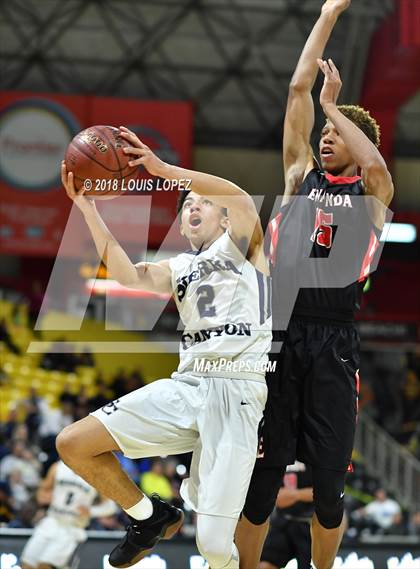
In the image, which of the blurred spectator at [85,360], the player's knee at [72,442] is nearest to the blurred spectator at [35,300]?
the blurred spectator at [85,360]

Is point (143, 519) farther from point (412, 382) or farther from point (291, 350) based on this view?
point (412, 382)

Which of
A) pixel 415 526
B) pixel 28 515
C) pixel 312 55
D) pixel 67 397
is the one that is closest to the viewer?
pixel 312 55

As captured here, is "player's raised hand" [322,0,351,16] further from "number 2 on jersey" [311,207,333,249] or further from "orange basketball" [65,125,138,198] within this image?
"orange basketball" [65,125,138,198]

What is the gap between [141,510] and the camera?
509cm

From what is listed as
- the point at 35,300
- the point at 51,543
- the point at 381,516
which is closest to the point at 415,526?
the point at 381,516

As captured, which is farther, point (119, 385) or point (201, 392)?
point (119, 385)

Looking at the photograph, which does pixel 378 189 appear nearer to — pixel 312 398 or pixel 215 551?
pixel 312 398

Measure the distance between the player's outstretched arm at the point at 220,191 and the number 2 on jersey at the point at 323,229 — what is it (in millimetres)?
319

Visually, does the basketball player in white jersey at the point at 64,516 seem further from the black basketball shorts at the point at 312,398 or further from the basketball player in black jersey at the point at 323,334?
the black basketball shorts at the point at 312,398

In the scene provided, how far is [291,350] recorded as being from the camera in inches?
207

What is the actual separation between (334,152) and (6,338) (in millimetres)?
13385

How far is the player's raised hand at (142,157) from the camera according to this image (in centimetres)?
480

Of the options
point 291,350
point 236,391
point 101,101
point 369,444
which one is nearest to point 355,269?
point 291,350

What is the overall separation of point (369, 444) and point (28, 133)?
Result: 8493mm
